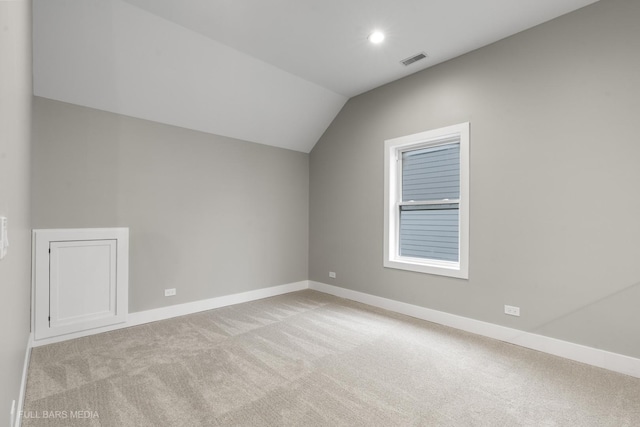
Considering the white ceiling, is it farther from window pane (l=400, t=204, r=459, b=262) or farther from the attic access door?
window pane (l=400, t=204, r=459, b=262)

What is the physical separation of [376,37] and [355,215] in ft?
7.44

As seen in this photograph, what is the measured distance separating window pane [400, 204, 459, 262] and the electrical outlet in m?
0.68

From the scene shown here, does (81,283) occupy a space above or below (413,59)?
below

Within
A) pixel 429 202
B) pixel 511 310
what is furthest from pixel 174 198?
pixel 511 310

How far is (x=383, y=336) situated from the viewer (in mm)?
3041

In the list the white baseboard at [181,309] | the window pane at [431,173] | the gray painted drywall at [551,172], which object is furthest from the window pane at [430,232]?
the white baseboard at [181,309]

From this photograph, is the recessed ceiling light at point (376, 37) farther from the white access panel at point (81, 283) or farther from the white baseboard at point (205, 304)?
the white baseboard at point (205, 304)

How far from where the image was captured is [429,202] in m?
3.61

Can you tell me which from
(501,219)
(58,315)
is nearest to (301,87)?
(501,219)

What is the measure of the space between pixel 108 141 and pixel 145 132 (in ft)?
1.28

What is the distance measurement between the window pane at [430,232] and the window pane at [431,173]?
0.51ft

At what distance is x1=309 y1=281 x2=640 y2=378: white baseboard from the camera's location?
7.67 feet

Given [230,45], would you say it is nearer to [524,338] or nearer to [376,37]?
[376,37]

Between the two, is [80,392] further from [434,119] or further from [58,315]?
[434,119]
